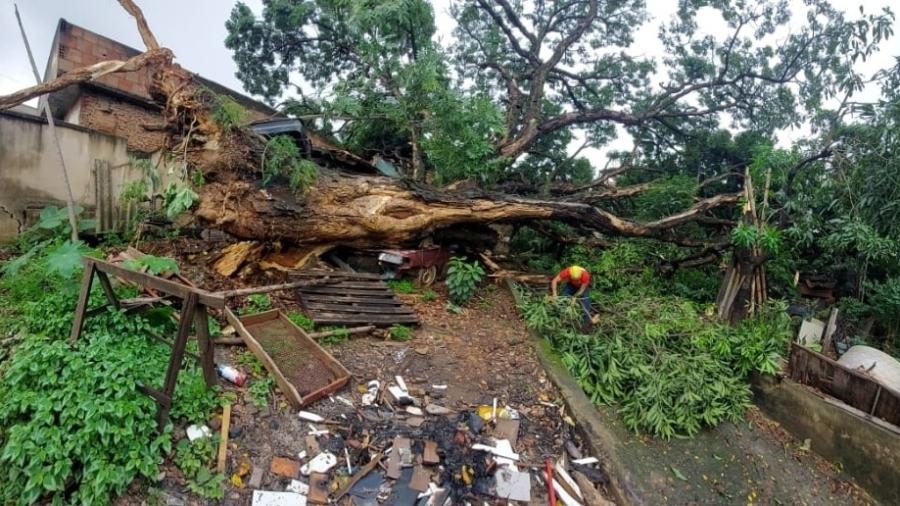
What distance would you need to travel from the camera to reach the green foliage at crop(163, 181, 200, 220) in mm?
5227

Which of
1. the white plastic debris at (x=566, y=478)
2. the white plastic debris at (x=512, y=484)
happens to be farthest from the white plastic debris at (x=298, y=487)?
the white plastic debris at (x=566, y=478)

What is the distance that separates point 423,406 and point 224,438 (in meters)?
1.79

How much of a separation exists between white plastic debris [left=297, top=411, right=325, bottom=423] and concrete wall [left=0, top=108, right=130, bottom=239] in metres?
6.47

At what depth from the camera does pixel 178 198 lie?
5.26 meters

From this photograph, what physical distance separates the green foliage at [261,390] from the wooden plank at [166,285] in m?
1.01

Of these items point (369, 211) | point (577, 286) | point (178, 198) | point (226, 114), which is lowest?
point (577, 286)

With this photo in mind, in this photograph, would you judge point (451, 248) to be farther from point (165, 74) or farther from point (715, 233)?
point (715, 233)

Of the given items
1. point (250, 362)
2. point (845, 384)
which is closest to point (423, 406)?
point (250, 362)

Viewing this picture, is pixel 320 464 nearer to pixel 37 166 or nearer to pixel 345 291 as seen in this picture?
pixel 345 291

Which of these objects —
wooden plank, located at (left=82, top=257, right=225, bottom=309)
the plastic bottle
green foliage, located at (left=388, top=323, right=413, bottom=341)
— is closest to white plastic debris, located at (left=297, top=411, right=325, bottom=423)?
the plastic bottle

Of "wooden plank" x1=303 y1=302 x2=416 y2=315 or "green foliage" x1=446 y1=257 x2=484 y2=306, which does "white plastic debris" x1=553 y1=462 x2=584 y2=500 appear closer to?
"wooden plank" x1=303 y1=302 x2=416 y2=315

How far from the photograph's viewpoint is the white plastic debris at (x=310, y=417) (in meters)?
3.61

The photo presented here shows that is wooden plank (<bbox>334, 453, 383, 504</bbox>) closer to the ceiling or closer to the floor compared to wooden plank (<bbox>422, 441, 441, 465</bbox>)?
closer to the floor

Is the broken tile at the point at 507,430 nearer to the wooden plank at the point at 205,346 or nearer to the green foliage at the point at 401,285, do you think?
the wooden plank at the point at 205,346
